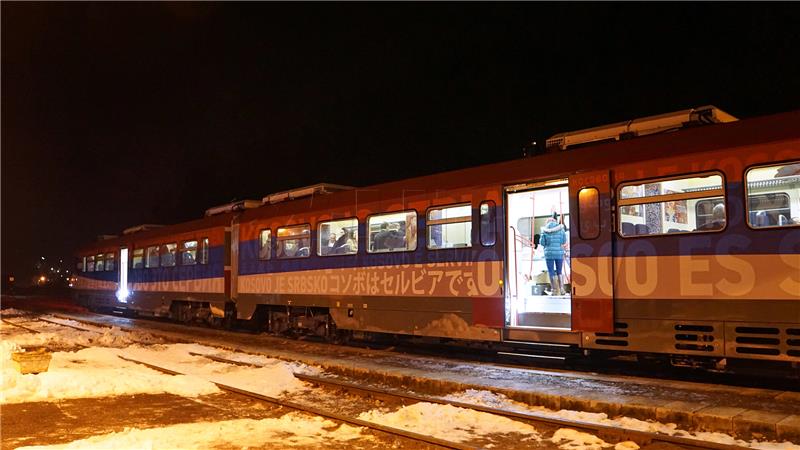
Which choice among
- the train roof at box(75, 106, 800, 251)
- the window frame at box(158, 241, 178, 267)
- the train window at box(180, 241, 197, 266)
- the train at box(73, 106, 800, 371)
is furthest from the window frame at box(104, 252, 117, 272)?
the train roof at box(75, 106, 800, 251)

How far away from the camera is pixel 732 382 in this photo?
28.5ft

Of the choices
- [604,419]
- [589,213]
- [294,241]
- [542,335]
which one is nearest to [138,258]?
[294,241]

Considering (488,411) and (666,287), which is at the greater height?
(666,287)

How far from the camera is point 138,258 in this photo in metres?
23.0

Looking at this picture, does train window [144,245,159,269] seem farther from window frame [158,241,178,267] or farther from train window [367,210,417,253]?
train window [367,210,417,253]

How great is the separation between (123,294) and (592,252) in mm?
20607

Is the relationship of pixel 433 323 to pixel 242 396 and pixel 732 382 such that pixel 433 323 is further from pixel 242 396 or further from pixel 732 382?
pixel 732 382

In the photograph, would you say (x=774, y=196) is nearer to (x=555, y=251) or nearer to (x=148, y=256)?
(x=555, y=251)

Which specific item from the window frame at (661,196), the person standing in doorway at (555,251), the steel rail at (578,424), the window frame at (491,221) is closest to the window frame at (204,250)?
the steel rail at (578,424)

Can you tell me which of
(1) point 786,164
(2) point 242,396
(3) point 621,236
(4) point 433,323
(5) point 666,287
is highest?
(1) point 786,164

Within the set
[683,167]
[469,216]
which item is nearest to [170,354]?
[469,216]

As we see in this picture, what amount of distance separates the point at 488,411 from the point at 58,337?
42.4 feet

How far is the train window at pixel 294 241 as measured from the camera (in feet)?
45.9

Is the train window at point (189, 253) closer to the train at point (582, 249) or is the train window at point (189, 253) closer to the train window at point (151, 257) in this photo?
the train window at point (151, 257)
